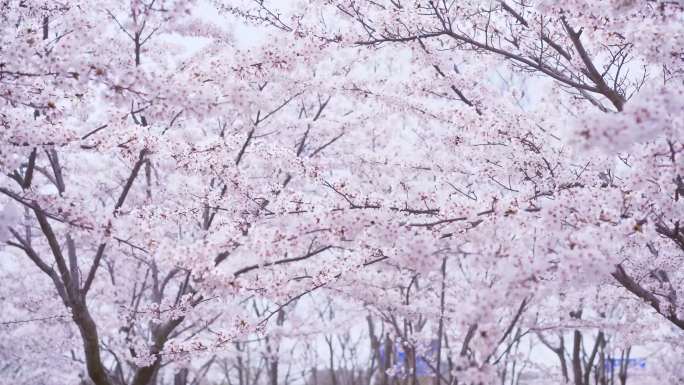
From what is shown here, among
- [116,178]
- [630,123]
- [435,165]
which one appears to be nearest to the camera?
[630,123]

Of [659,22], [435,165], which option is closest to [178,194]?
[435,165]

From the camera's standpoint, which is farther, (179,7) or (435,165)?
(435,165)

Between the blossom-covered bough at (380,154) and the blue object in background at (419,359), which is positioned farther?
the blue object in background at (419,359)

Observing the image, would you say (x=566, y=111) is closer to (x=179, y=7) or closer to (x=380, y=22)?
(x=380, y=22)

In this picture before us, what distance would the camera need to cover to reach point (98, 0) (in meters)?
6.16

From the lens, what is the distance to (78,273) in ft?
21.0

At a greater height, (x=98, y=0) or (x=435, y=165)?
(x=98, y=0)

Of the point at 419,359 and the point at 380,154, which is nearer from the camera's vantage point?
the point at 380,154

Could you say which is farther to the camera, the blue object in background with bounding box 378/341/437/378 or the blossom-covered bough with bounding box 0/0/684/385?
the blue object in background with bounding box 378/341/437/378

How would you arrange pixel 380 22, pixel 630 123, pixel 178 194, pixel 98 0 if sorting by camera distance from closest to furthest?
pixel 630 123 → pixel 380 22 → pixel 98 0 → pixel 178 194

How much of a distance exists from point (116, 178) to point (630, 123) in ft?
35.2

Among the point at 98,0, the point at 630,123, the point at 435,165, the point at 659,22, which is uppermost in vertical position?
the point at 98,0

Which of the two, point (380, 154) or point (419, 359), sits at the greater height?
point (380, 154)

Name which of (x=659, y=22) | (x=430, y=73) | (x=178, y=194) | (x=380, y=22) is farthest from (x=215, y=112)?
(x=178, y=194)
